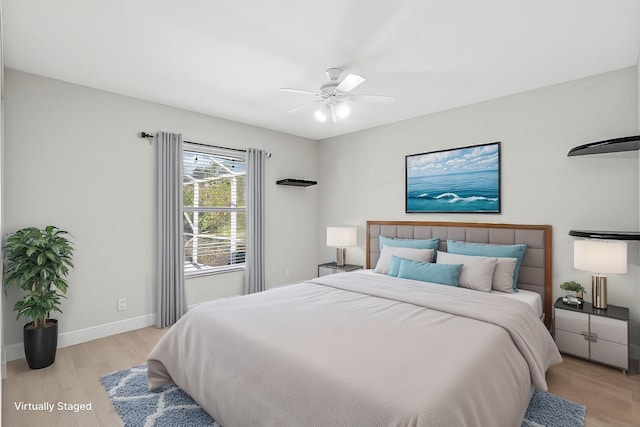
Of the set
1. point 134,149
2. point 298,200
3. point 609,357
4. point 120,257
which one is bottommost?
point 609,357

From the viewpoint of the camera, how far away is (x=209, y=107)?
150 inches

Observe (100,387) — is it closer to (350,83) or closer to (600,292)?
(350,83)

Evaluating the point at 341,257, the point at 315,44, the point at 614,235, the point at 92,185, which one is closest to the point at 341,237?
the point at 341,257

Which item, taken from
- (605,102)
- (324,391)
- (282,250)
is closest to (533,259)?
(605,102)

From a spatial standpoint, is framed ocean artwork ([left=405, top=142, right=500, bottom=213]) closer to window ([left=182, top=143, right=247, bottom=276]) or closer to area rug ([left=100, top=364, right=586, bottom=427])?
area rug ([left=100, top=364, right=586, bottom=427])

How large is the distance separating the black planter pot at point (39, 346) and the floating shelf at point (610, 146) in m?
4.64

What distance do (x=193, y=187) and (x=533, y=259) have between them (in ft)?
12.7

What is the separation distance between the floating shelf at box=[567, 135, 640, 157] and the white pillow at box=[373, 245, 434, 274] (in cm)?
161

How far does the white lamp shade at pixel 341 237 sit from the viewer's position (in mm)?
4543

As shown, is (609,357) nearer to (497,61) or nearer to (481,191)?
(481,191)

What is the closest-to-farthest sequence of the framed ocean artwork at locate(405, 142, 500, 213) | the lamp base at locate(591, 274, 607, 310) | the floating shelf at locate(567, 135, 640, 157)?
the floating shelf at locate(567, 135, 640, 157), the lamp base at locate(591, 274, 607, 310), the framed ocean artwork at locate(405, 142, 500, 213)

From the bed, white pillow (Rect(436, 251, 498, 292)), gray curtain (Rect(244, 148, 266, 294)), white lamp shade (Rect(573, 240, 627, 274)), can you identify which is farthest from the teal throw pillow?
gray curtain (Rect(244, 148, 266, 294))

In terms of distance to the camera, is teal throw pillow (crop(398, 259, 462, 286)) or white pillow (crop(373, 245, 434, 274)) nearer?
teal throw pillow (crop(398, 259, 462, 286))

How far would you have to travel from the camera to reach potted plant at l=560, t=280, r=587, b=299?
2.87 meters
